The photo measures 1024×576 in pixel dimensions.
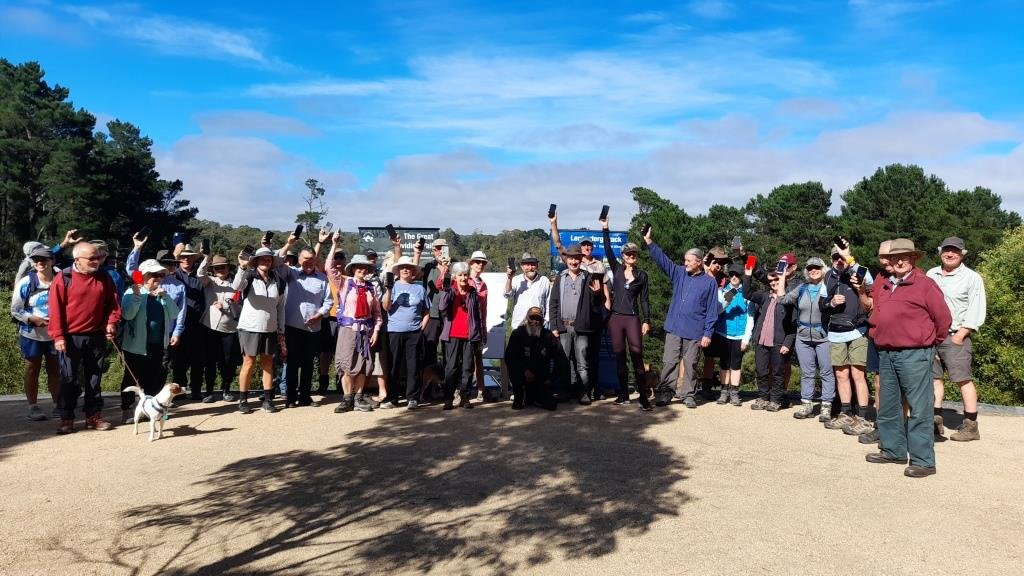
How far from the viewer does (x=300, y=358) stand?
859cm

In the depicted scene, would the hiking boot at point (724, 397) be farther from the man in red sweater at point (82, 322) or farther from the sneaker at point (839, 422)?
the man in red sweater at point (82, 322)

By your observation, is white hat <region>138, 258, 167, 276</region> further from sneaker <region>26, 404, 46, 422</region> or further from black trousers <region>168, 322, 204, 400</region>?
sneaker <region>26, 404, 46, 422</region>

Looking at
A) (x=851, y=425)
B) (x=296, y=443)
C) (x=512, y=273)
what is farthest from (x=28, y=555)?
(x=851, y=425)

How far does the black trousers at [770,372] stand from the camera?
8.78 meters

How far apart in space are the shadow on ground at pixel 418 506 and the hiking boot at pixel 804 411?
2.49 meters

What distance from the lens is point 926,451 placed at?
5.84 metres

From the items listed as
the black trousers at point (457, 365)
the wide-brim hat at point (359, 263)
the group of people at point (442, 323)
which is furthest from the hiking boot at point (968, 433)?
the wide-brim hat at point (359, 263)

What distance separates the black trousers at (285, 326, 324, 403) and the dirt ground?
1.01 metres

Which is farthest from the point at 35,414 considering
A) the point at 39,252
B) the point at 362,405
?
the point at 362,405

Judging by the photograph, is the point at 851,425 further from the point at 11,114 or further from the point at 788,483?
the point at 11,114

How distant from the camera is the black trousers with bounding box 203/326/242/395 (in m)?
8.87

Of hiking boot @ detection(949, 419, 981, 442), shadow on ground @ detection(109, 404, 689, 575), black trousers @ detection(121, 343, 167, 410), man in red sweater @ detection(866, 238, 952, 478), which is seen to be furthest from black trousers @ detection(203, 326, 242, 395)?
hiking boot @ detection(949, 419, 981, 442)

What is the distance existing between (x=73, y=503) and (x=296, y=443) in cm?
210

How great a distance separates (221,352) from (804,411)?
7647 mm
